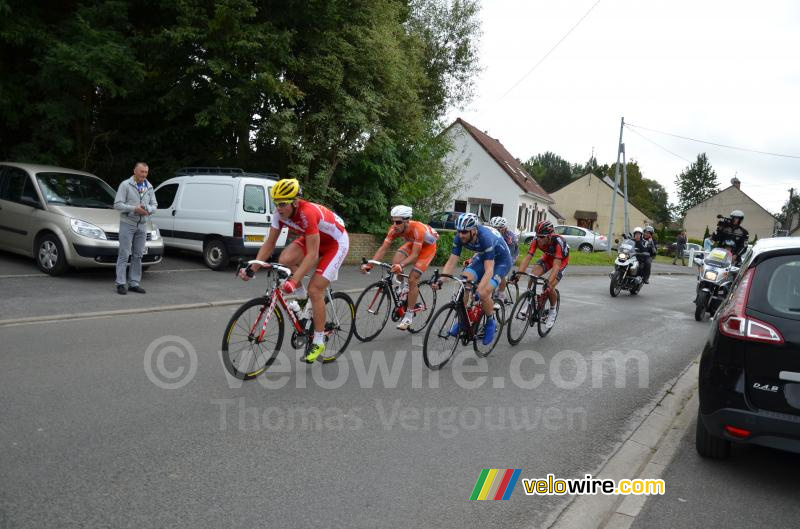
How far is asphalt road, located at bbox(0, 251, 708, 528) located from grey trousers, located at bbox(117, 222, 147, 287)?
4.20 ft

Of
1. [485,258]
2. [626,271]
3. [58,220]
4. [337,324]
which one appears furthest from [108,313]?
[626,271]

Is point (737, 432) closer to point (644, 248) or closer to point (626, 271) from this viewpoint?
point (626, 271)

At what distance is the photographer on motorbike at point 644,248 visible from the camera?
17.4 metres

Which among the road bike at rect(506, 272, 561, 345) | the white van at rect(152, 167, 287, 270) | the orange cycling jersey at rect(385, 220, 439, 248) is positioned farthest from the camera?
the white van at rect(152, 167, 287, 270)

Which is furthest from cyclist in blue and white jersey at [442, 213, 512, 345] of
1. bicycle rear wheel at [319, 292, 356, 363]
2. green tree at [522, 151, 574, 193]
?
green tree at [522, 151, 574, 193]

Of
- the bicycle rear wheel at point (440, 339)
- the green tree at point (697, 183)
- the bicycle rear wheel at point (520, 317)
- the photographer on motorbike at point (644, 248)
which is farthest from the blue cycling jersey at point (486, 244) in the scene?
the green tree at point (697, 183)

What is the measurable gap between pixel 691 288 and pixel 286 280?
19565 mm

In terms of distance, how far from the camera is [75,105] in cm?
1411

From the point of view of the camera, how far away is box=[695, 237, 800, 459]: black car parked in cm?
418

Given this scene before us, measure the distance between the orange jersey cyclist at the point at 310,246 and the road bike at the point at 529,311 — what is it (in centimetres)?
312

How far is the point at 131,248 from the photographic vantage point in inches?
404

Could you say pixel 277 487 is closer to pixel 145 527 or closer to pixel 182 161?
pixel 145 527

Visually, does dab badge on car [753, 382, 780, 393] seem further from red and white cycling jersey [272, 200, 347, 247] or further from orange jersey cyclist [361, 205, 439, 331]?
orange jersey cyclist [361, 205, 439, 331]

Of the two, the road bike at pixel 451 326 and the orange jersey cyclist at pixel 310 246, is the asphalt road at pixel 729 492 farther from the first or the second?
the orange jersey cyclist at pixel 310 246
